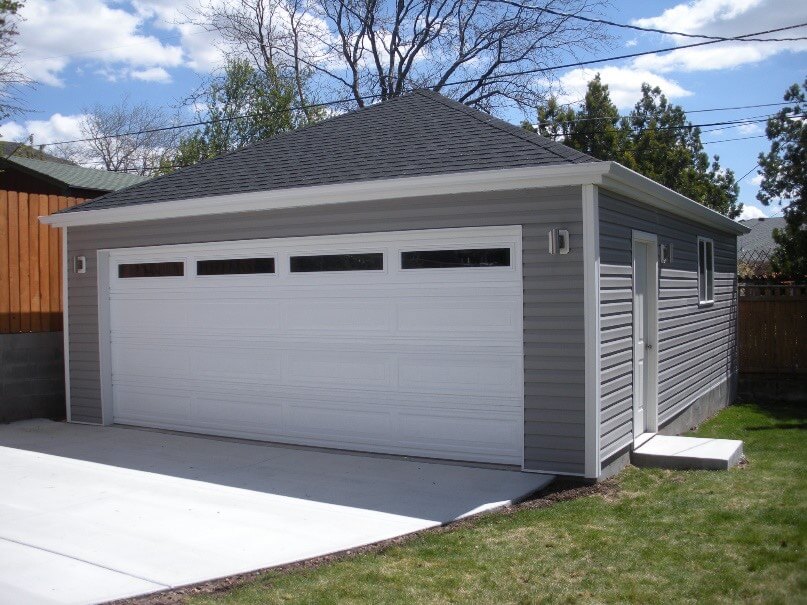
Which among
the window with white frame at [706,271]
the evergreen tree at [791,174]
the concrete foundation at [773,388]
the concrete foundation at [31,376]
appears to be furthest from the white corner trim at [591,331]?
the evergreen tree at [791,174]

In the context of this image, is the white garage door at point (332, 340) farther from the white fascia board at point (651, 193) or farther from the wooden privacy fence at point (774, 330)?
the wooden privacy fence at point (774, 330)

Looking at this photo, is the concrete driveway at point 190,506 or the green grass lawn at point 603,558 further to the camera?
the concrete driveway at point 190,506

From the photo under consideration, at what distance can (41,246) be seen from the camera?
11.0m

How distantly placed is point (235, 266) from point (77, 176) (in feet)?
39.5

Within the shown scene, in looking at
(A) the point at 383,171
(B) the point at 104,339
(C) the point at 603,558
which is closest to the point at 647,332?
(A) the point at 383,171

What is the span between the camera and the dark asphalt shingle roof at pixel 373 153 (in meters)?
7.79

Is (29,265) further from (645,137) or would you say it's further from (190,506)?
(645,137)

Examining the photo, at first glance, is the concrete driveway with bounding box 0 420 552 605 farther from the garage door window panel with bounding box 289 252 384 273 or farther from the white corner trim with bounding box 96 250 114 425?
the garage door window panel with bounding box 289 252 384 273

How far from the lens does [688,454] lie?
789 cm

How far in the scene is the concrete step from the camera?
7.73m

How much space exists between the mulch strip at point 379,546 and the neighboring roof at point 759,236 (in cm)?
2519

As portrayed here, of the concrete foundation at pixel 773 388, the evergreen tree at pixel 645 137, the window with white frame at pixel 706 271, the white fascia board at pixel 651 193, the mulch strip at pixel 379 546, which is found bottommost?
the concrete foundation at pixel 773 388

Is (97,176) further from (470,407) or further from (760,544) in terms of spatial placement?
(760,544)

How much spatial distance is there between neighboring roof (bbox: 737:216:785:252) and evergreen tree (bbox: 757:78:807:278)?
11.3 metres
